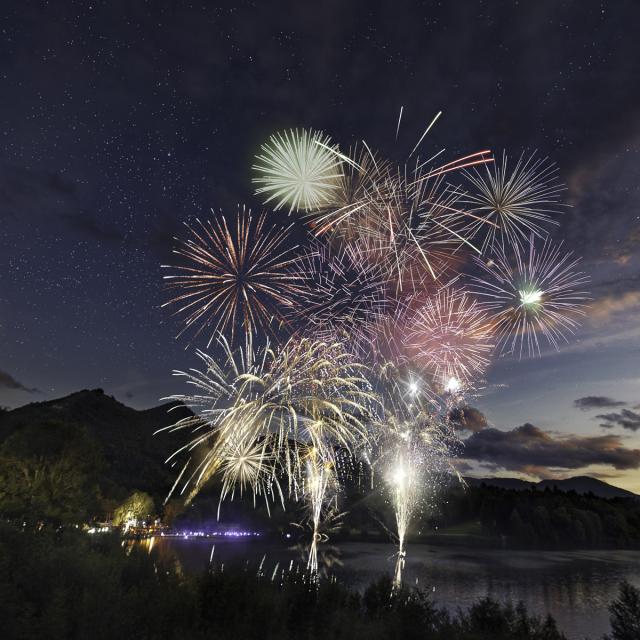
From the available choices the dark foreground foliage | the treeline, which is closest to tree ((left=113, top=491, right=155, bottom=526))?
the dark foreground foliage

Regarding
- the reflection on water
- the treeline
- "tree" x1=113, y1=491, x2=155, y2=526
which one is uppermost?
the treeline

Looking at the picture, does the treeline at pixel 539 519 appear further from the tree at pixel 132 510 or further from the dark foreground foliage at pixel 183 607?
the dark foreground foliage at pixel 183 607

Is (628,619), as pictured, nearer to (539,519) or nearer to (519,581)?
(519,581)

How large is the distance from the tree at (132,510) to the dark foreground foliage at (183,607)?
311 feet

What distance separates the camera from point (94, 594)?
11930mm

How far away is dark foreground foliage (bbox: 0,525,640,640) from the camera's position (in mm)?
11219

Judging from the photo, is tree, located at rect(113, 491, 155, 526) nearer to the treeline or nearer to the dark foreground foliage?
the dark foreground foliage

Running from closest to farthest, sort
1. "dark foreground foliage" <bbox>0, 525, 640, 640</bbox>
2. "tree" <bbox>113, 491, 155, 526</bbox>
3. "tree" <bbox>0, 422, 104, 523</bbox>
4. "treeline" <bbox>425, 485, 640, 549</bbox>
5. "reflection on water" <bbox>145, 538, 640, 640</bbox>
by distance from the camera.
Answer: "dark foreground foliage" <bbox>0, 525, 640, 640</bbox> < "reflection on water" <bbox>145, 538, 640, 640</bbox> < "tree" <bbox>0, 422, 104, 523</bbox> < "tree" <bbox>113, 491, 155, 526</bbox> < "treeline" <bbox>425, 485, 640, 549</bbox>

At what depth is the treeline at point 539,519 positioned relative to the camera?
156375mm

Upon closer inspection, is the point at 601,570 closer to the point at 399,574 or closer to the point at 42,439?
the point at 399,574

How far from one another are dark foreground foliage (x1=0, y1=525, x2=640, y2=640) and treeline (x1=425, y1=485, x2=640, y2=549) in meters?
154

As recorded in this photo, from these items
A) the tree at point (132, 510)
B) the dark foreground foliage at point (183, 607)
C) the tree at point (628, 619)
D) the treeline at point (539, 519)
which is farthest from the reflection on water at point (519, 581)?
the treeline at point (539, 519)

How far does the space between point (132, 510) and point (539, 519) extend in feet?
408

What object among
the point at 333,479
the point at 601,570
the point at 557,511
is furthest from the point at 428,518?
the point at 333,479
